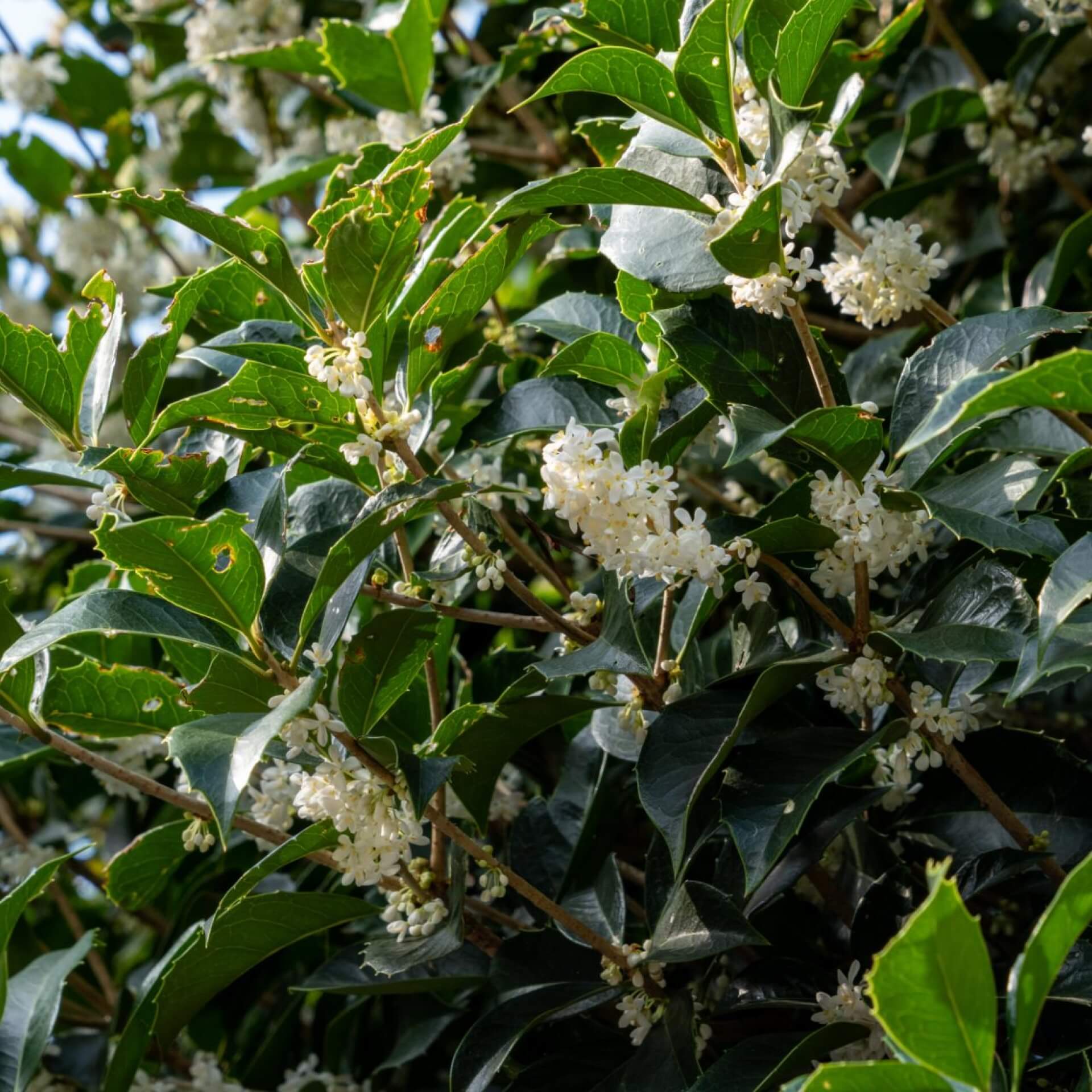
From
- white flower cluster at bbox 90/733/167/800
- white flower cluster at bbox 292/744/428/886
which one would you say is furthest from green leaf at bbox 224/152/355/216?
white flower cluster at bbox 292/744/428/886

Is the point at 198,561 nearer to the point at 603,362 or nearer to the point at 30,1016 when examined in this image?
the point at 603,362

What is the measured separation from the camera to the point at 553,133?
7.27 feet

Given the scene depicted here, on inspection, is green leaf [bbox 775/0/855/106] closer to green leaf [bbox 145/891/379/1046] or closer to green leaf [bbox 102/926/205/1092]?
green leaf [bbox 145/891/379/1046]

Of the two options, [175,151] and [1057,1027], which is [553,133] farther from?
[1057,1027]

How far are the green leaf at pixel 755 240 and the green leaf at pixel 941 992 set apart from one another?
463 millimetres

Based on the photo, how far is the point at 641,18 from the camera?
105cm

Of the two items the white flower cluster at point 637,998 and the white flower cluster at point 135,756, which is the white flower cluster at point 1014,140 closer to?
the white flower cluster at point 637,998

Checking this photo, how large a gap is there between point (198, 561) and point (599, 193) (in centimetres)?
42

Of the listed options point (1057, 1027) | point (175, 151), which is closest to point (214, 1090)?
point (1057, 1027)

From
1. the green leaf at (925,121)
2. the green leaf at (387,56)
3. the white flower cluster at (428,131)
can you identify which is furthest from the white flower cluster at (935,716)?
the green leaf at (387,56)

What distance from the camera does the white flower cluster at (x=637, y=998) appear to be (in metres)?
1.09

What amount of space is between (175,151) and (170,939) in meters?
1.94

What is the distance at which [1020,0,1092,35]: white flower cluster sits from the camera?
58.8 inches

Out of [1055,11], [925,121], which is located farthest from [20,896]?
[1055,11]
